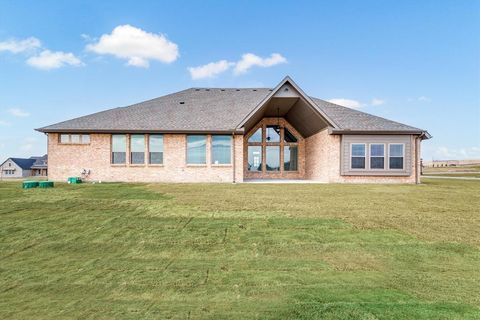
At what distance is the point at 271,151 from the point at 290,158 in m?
1.79

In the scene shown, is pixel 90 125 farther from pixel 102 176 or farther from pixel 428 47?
pixel 428 47

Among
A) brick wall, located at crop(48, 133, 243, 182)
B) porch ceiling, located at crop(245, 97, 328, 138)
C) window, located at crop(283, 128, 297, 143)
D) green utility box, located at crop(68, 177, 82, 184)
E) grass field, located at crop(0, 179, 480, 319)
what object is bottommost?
→ grass field, located at crop(0, 179, 480, 319)

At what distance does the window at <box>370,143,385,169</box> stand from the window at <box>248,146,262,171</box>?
28.5 ft

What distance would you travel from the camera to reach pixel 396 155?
742 inches

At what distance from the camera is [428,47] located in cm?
2288

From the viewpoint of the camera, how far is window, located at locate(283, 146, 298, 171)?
2352 cm

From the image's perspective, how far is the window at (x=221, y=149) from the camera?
739 inches

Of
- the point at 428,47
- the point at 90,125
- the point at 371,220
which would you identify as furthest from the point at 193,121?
the point at 428,47

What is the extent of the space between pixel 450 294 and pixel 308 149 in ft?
63.1

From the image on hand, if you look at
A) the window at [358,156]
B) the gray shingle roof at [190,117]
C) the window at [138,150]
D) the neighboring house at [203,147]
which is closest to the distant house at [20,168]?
the gray shingle roof at [190,117]

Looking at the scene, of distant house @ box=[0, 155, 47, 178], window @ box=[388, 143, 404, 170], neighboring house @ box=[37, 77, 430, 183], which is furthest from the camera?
distant house @ box=[0, 155, 47, 178]

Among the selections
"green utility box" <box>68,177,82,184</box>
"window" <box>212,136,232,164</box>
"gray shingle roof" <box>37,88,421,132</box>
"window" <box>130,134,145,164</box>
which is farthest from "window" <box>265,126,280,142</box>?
"green utility box" <box>68,177,82,184</box>

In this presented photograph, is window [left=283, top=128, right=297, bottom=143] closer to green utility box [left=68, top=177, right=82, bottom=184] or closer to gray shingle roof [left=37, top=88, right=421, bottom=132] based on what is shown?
gray shingle roof [left=37, top=88, right=421, bottom=132]

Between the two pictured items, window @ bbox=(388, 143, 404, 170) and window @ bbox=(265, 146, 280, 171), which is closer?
window @ bbox=(388, 143, 404, 170)
